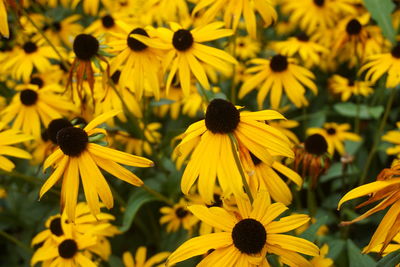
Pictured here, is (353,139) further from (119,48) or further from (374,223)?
(119,48)

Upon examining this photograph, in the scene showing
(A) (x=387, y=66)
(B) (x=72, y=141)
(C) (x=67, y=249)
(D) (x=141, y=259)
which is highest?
(A) (x=387, y=66)

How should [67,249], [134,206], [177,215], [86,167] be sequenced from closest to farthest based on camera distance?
[86,167], [67,249], [134,206], [177,215]

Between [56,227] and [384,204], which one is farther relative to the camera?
[56,227]

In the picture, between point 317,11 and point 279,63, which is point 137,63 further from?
point 317,11

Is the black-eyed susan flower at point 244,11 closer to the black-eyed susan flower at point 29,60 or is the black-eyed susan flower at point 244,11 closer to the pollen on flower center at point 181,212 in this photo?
the pollen on flower center at point 181,212

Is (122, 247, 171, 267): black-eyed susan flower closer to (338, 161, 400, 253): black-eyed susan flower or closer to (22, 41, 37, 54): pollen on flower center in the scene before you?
(338, 161, 400, 253): black-eyed susan flower

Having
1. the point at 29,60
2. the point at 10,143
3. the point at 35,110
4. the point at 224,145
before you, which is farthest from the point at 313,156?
the point at 29,60

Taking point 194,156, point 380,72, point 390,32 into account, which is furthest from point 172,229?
point 390,32
